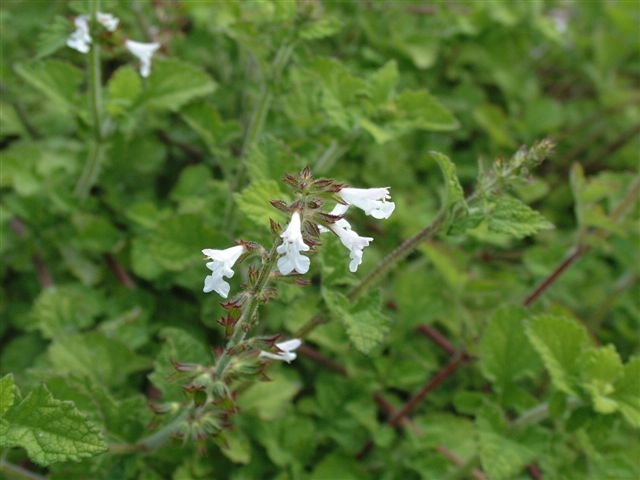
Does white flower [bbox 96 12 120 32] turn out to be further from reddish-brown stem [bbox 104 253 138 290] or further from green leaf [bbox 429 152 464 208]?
green leaf [bbox 429 152 464 208]

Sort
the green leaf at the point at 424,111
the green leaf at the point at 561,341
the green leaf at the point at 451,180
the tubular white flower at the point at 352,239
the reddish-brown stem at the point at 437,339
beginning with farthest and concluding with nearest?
the reddish-brown stem at the point at 437,339
the green leaf at the point at 424,111
the green leaf at the point at 561,341
the green leaf at the point at 451,180
the tubular white flower at the point at 352,239

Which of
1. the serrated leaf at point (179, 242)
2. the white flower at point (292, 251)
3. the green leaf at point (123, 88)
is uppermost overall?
the white flower at point (292, 251)

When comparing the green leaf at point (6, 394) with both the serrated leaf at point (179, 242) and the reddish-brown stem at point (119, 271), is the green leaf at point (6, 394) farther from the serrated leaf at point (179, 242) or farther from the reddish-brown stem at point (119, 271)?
the reddish-brown stem at point (119, 271)

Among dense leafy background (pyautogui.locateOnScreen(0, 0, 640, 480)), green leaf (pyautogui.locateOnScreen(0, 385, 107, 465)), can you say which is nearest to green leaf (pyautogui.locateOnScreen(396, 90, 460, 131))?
dense leafy background (pyautogui.locateOnScreen(0, 0, 640, 480))

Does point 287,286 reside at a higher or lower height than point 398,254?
lower

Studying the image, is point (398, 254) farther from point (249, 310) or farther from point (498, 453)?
point (498, 453)

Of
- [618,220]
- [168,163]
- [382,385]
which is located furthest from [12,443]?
[618,220]

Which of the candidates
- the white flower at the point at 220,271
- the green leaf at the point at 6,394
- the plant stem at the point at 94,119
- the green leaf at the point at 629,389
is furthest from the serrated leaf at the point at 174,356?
the green leaf at the point at 629,389

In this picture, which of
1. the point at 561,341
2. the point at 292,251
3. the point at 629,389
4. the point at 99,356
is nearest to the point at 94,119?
the point at 99,356
